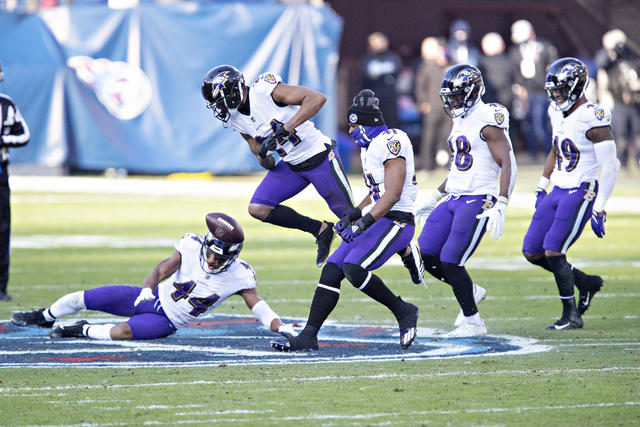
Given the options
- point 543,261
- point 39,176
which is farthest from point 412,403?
point 39,176

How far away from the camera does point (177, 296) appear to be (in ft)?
26.3

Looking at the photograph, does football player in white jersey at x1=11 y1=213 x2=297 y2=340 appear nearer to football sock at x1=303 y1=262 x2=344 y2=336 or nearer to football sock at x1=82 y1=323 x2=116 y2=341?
football sock at x1=82 y1=323 x2=116 y2=341

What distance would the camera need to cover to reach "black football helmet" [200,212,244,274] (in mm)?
7719

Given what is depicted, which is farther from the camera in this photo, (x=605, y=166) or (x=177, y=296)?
(x=605, y=166)

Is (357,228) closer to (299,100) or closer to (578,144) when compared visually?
(299,100)

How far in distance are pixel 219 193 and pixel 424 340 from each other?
12.6m

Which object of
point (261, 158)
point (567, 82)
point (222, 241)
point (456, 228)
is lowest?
point (222, 241)

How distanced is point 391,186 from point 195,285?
1509 mm

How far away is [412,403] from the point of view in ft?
19.4

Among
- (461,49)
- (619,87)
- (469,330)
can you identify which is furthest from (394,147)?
(461,49)

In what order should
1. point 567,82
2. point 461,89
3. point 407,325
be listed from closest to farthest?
1. point 407,325
2. point 461,89
3. point 567,82

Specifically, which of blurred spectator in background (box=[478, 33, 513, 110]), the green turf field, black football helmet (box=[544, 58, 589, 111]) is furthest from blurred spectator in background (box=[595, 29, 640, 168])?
black football helmet (box=[544, 58, 589, 111])

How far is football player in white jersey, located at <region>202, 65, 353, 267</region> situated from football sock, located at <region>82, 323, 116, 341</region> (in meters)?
1.53

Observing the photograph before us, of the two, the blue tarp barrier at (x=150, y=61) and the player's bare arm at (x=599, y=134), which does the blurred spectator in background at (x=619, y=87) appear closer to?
the blue tarp barrier at (x=150, y=61)
